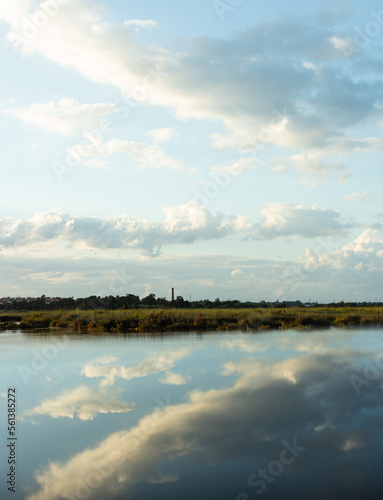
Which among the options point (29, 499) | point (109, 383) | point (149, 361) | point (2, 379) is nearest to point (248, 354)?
point (149, 361)

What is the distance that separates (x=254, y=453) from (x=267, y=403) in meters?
2.88

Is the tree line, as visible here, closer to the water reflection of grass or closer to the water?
the water reflection of grass

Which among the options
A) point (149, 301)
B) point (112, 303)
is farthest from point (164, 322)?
point (149, 301)

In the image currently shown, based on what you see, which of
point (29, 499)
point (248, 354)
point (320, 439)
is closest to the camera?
point (29, 499)

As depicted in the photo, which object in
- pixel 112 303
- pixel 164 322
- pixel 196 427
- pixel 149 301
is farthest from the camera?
pixel 149 301

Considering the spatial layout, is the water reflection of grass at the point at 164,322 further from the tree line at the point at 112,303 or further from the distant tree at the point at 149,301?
the distant tree at the point at 149,301

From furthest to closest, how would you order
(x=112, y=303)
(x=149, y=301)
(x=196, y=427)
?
(x=149, y=301) → (x=112, y=303) → (x=196, y=427)

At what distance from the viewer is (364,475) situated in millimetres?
6070

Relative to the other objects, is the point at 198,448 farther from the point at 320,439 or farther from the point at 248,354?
the point at 248,354

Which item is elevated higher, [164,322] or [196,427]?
[164,322]

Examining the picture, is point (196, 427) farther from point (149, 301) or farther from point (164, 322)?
point (149, 301)

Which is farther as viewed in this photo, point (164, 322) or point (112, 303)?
point (112, 303)

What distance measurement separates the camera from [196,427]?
8.19 m

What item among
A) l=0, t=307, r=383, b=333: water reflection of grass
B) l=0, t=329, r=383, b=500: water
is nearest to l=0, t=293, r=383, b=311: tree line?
l=0, t=307, r=383, b=333: water reflection of grass
